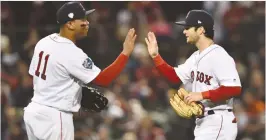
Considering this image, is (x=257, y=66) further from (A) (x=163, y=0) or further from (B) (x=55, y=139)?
(B) (x=55, y=139)

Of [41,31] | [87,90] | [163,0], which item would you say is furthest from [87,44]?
[87,90]

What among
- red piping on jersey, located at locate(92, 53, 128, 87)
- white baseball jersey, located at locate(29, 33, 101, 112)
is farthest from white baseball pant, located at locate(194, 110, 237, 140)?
white baseball jersey, located at locate(29, 33, 101, 112)

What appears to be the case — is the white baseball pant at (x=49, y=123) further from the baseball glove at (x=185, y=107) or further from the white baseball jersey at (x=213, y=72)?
the white baseball jersey at (x=213, y=72)

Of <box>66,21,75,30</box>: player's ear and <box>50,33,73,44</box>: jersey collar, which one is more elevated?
<box>66,21,75,30</box>: player's ear

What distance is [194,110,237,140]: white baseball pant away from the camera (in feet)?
21.2

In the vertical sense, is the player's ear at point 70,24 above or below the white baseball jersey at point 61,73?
Result: above

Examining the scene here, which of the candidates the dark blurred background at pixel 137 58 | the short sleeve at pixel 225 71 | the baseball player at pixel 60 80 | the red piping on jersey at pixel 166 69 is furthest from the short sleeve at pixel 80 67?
the dark blurred background at pixel 137 58

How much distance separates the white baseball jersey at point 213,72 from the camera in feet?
20.9

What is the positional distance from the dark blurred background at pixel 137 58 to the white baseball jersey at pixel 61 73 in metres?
4.32

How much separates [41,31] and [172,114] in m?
3.08

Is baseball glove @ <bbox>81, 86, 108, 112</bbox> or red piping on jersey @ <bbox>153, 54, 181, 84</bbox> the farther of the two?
red piping on jersey @ <bbox>153, 54, 181, 84</bbox>

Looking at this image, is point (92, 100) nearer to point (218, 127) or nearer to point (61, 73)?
point (61, 73)

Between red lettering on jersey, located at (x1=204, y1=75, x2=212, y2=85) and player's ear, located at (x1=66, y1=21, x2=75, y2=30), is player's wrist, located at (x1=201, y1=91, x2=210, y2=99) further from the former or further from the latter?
player's ear, located at (x1=66, y1=21, x2=75, y2=30)

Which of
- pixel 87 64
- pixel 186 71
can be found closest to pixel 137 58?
pixel 186 71
